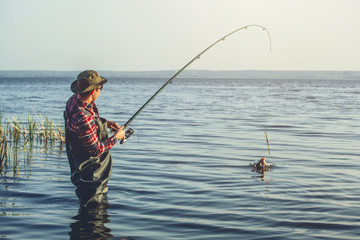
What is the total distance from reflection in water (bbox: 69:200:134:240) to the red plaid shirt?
3.66 ft

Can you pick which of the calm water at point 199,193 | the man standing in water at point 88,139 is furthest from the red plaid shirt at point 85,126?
the calm water at point 199,193

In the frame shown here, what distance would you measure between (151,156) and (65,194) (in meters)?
4.61

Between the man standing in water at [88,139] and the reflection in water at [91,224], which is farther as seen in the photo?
the reflection in water at [91,224]

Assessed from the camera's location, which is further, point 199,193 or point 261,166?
point 261,166

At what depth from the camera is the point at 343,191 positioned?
347 inches

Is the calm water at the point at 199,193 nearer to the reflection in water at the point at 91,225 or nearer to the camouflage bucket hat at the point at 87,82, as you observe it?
the reflection in water at the point at 91,225

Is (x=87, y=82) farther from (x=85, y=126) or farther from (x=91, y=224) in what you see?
Result: (x=91, y=224)

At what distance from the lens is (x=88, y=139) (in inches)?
224

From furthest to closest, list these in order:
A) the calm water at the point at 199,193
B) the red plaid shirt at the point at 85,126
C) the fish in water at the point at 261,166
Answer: the fish in water at the point at 261,166 → the calm water at the point at 199,193 → the red plaid shirt at the point at 85,126

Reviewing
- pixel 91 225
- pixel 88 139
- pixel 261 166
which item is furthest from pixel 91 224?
pixel 261 166

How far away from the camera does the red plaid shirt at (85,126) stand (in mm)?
5652

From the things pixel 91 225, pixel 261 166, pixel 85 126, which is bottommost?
pixel 91 225

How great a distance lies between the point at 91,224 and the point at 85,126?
1670 millimetres

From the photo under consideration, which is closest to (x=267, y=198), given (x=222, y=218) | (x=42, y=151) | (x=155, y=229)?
(x=222, y=218)
